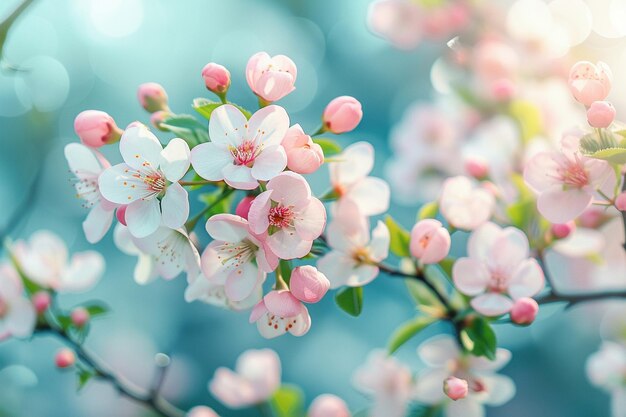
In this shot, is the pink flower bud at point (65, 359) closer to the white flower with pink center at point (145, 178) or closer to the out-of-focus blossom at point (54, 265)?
the out-of-focus blossom at point (54, 265)

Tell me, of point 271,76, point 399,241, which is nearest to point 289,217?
point 271,76

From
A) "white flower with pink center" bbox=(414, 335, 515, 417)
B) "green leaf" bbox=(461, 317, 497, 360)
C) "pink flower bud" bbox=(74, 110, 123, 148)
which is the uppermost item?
"pink flower bud" bbox=(74, 110, 123, 148)

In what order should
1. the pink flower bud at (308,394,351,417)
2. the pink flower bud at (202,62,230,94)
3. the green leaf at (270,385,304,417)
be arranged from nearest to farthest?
the pink flower bud at (202,62,230,94)
the pink flower bud at (308,394,351,417)
the green leaf at (270,385,304,417)

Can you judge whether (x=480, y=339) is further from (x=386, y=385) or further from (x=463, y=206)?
(x=386, y=385)

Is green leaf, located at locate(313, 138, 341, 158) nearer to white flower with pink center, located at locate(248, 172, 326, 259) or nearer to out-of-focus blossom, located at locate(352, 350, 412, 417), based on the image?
white flower with pink center, located at locate(248, 172, 326, 259)

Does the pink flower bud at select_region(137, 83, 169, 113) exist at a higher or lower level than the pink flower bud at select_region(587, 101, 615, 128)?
lower

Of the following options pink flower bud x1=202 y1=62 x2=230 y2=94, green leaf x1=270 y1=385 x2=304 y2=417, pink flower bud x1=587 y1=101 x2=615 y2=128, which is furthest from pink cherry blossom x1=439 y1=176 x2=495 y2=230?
green leaf x1=270 y1=385 x2=304 y2=417
